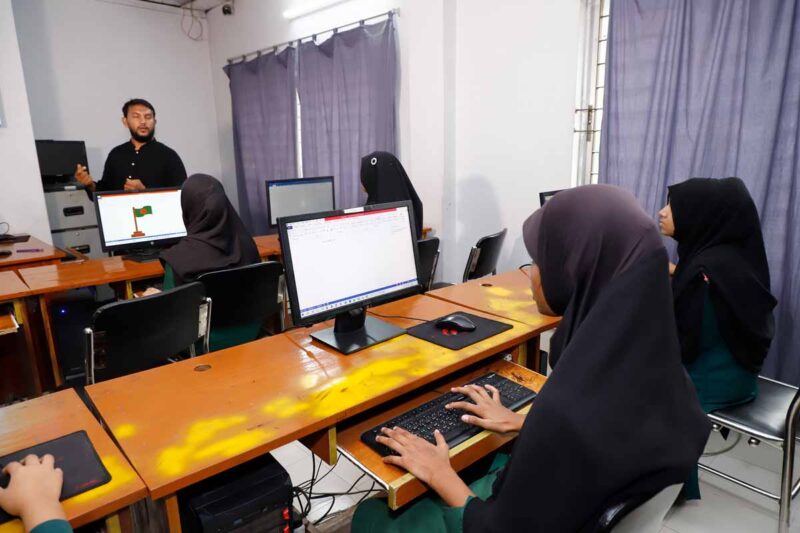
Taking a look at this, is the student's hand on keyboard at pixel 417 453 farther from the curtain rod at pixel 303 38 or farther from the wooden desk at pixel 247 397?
the curtain rod at pixel 303 38

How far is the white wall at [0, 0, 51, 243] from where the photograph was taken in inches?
145

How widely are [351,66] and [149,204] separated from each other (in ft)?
6.58

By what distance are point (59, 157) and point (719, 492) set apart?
16.7 ft

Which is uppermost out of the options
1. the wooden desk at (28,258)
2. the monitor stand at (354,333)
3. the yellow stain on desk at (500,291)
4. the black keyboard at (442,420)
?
the wooden desk at (28,258)

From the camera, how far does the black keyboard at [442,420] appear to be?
117cm

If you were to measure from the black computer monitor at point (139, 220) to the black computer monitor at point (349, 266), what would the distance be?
Answer: 6.15 feet

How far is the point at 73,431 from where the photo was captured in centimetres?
106

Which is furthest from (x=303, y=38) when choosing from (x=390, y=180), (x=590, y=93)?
(x=590, y=93)

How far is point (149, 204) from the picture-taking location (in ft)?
10.3

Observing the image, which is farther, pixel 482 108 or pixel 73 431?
pixel 482 108

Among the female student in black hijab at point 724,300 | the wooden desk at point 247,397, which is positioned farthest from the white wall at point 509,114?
the wooden desk at point 247,397

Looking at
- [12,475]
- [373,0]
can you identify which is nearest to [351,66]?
[373,0]

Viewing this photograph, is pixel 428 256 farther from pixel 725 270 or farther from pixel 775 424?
pixel 775 424

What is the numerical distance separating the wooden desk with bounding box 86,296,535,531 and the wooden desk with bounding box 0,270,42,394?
137cm
